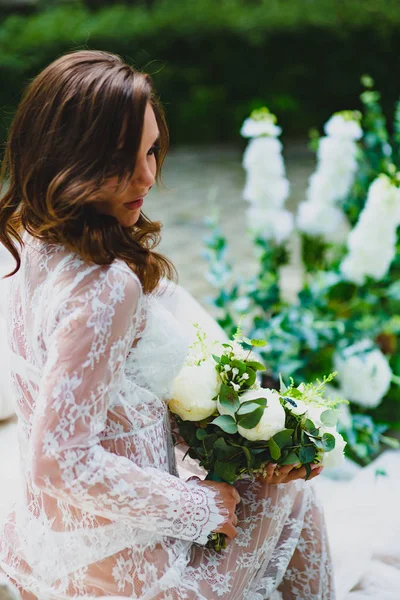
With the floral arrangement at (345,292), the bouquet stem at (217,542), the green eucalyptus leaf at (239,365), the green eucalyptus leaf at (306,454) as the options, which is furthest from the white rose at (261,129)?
the bouquet stem at (217,542)

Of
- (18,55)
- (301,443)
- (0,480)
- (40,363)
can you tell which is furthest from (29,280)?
(18,55)

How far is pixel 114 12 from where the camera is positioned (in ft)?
30.4

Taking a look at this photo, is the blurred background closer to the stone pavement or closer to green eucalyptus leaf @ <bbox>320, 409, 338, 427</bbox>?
the stone pavement

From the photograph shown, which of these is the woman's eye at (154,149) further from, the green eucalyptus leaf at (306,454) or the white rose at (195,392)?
the green eucalyptus leaf at (306,454)

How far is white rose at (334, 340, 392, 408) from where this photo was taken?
2.62 m

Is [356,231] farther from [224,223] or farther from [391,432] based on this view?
[224,223]

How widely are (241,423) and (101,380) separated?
0.32 m

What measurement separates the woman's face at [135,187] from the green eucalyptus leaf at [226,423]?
0.38 metres

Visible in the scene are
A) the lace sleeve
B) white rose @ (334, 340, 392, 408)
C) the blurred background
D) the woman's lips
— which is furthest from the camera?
the blurred background

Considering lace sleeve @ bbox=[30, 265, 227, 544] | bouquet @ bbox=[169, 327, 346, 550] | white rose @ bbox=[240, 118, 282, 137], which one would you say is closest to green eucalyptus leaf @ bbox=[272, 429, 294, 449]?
bouquet @ bbox=[169, 327, 346, 550]

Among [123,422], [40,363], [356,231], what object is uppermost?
[40,363]

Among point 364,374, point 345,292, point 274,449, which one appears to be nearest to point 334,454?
point 274,449

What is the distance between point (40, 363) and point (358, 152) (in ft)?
6.27

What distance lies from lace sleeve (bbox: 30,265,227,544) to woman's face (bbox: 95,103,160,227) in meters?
0.12
